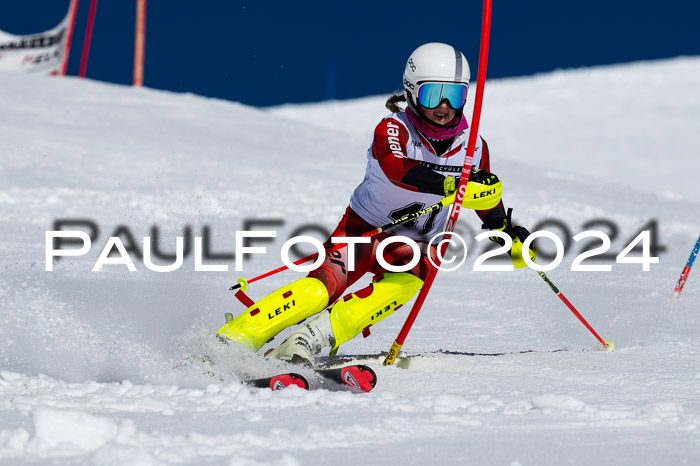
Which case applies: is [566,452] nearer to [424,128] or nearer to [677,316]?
[424,128]

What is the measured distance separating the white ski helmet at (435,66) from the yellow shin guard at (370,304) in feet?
2.56

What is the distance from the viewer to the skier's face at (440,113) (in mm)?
4012

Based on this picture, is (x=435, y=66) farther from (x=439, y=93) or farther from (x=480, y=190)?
(x=480, y=190)

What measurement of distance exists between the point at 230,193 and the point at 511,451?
29.4ft

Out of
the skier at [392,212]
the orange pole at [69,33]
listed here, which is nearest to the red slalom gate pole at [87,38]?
the orange pole at [69,33]

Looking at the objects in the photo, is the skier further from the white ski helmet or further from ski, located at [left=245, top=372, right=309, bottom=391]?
ski, located at [left=245, top=372, right=309, bottom=391]

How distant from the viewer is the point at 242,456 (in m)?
2.48

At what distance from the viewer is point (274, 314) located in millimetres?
3980

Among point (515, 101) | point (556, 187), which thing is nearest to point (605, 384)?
point (556, 187)

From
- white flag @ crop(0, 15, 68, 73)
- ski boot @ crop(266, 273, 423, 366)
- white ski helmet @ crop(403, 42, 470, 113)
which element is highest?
white flag @ crop(0, 15, 68, 73)

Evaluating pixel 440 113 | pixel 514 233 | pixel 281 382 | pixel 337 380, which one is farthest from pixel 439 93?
pixel 281 382

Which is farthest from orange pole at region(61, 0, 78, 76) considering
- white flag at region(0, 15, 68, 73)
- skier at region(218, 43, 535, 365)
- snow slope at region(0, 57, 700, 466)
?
skier at region(218, 43, 535, 365)

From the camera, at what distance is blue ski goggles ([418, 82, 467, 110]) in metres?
3.98

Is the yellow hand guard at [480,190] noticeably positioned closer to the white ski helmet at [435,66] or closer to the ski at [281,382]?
the white ski helmet at [435,66]
